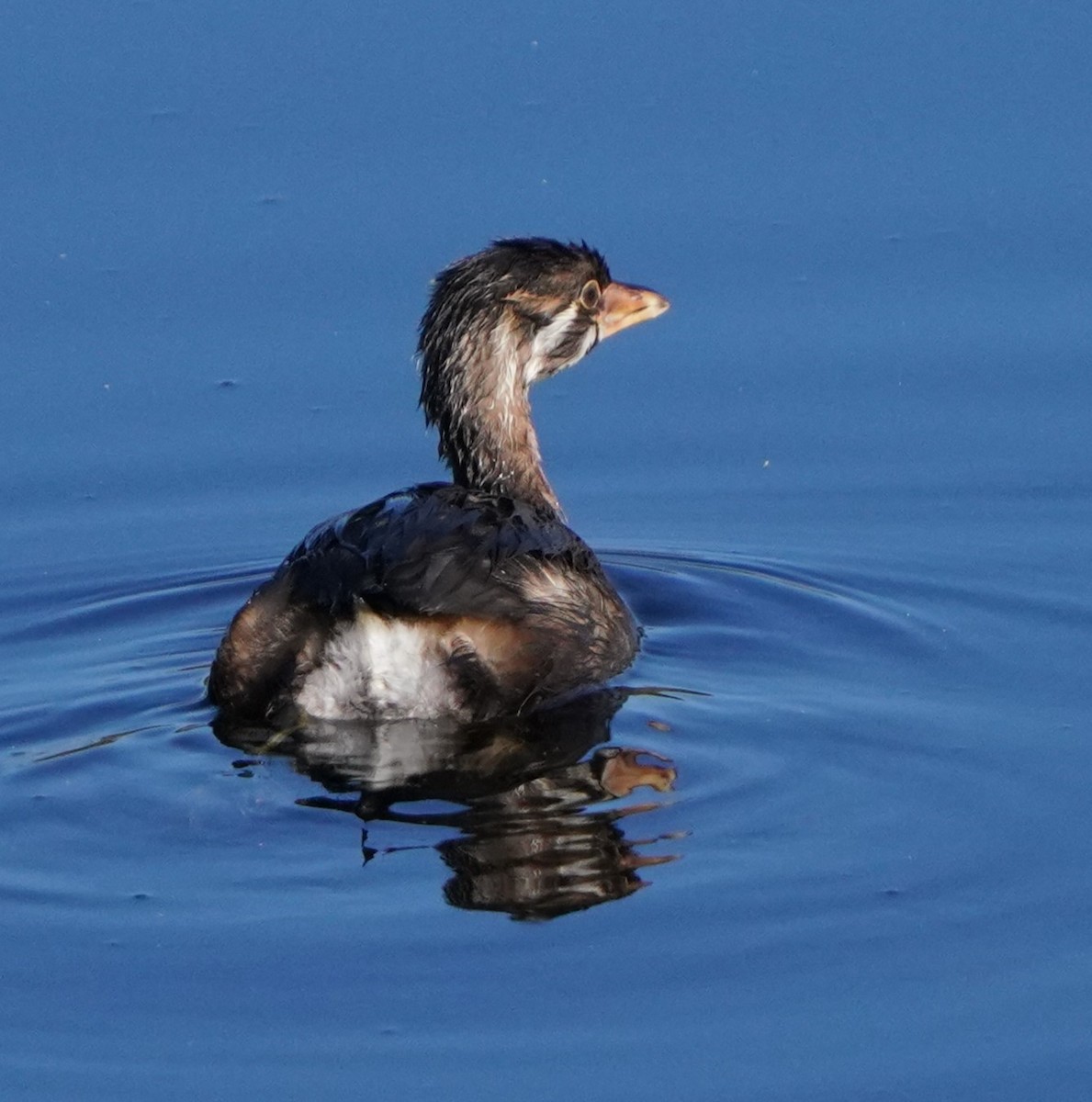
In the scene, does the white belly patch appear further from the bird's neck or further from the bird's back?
the bird's neck

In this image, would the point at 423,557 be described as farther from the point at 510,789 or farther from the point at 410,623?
the point at 510,789

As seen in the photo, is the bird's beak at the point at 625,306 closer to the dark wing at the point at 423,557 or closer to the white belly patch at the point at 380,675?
the dark wing at the point at 423,557

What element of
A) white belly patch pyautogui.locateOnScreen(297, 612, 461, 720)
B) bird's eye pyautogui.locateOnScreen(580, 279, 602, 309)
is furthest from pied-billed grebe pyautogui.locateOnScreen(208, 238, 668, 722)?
bird's eye pyautogui.locateOnScreen(580, 279, 602, 309)

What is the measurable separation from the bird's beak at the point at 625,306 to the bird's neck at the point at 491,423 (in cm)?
40

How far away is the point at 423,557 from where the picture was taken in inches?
342

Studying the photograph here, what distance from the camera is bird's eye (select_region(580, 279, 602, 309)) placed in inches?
405

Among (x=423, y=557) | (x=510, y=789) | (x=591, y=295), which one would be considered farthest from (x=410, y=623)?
(x=591, y=295)

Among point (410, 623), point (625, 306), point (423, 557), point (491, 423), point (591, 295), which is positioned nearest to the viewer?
point (410, 623)

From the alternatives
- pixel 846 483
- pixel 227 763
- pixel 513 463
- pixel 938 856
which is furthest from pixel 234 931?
pixel 846 483

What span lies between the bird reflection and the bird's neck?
1181mm

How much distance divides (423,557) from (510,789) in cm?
84

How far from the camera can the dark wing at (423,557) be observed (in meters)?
8.57

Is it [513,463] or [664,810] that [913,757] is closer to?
[664,810]

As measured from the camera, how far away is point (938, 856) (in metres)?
7.68
